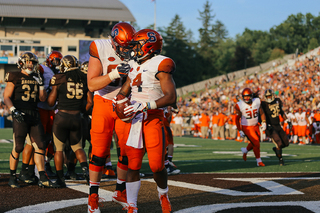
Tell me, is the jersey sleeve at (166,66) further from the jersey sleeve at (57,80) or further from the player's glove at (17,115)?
→ the player's glove at (17,115)

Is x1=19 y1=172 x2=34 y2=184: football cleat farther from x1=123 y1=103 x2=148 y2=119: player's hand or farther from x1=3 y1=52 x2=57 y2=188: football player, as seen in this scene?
x1=123 y1=103 x2=148 y2=119: player's hand

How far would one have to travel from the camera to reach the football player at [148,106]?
3939mm

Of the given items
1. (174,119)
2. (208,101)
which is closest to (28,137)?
(174,119)

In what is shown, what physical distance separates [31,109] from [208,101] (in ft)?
95.9

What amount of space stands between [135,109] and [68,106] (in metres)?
2.36

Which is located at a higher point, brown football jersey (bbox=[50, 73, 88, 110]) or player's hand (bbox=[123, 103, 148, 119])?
brown football jersey (bbox=[50, 73, 88, 110])

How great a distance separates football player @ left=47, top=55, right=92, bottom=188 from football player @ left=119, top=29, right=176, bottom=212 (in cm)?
191

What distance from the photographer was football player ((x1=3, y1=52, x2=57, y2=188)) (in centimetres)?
594

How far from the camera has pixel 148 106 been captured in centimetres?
388

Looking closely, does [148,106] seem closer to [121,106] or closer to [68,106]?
[121,106]

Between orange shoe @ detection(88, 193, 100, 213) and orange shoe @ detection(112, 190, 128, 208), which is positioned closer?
orange shoe @ detection(88, 193, 100, 213)

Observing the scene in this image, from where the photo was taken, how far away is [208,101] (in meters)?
34.6

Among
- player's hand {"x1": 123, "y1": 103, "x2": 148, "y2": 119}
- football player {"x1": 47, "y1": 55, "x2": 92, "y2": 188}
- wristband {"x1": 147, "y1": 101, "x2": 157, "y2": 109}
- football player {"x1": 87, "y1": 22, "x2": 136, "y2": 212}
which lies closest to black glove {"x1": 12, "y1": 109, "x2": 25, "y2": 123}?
football player {"x1": 47, "y1": 55, "x2": 92, "y2": 188}

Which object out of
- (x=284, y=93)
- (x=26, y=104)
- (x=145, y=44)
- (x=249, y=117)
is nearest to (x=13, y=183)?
(x=26, y=104)
